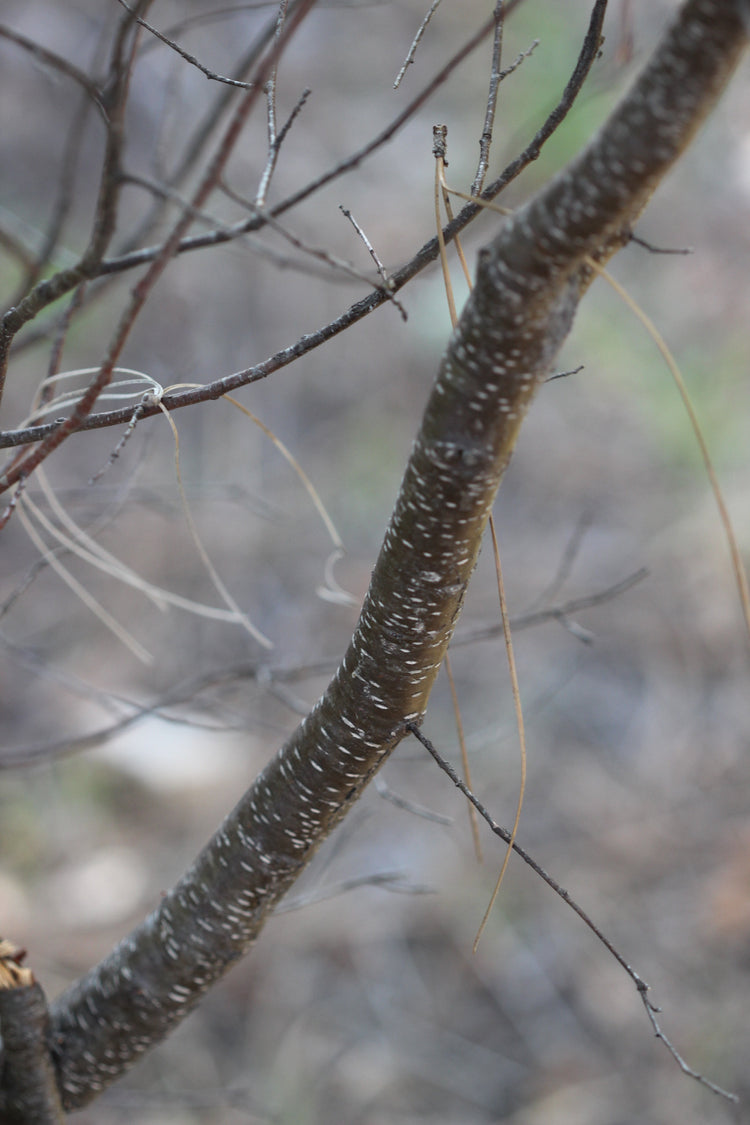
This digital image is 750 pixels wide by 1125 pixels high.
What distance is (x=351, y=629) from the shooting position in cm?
240

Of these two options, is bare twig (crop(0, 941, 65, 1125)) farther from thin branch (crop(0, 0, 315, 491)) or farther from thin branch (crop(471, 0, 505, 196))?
thin branch (crop(471, 0, 505, 196))

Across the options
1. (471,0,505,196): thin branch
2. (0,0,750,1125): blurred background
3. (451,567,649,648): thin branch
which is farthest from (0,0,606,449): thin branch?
(451,567,649,648): thin branch

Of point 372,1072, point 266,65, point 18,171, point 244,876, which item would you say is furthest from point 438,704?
point 18,171

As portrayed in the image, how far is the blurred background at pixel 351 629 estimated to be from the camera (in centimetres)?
156

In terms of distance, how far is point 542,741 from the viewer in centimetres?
214

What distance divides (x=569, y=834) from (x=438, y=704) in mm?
460

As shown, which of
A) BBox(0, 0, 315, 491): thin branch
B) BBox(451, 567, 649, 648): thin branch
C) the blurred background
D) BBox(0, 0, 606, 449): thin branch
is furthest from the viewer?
the blurred background

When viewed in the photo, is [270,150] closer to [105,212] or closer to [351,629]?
[105,212]

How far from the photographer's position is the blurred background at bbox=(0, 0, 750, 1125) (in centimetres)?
156

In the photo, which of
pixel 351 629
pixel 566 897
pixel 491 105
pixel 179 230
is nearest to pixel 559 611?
pixel 566 897

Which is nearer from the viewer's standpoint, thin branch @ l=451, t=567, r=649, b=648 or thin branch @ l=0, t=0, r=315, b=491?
thin branch @ l=0, t=0, r=315, b=491

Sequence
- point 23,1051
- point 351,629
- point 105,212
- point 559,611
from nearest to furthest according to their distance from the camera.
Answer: point 105,212
point 23,1051
point 559,611
point 351,629

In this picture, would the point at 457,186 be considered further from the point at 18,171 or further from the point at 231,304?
the point at 18,171

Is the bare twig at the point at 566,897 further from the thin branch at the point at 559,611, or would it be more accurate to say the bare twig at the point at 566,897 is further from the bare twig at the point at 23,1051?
the bare twig at the point at 23,1051
